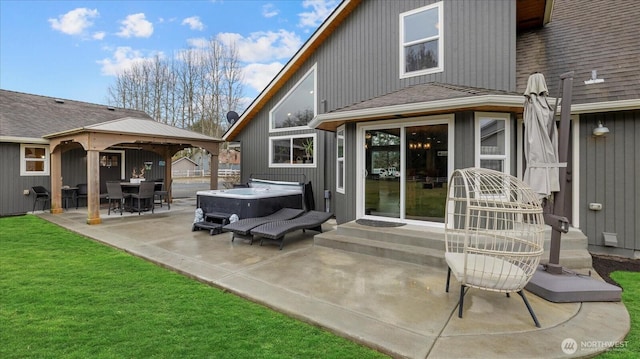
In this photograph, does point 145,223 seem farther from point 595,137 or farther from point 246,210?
point 595,137

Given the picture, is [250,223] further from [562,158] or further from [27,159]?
[27,159]

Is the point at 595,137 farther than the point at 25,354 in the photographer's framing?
Yes

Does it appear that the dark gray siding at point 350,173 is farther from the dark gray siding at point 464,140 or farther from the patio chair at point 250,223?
the dark gray siding at point 464,140

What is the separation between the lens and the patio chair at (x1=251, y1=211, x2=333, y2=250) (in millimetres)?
5711

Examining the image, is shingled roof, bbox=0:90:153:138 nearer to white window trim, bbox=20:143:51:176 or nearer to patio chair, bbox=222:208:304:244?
white window trim, bbox=20:143:51:176

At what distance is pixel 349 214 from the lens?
697 cm

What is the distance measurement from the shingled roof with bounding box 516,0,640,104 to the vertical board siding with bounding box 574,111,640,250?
52 cm

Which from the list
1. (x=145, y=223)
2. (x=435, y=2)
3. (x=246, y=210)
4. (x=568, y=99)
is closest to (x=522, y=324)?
(x=568, y=99)

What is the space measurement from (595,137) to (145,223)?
10329 mm

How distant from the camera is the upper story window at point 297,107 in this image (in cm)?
961

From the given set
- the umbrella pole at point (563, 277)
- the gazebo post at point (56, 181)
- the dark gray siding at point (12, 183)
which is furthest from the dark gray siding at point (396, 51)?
the dark gray siding at point (12, 183)

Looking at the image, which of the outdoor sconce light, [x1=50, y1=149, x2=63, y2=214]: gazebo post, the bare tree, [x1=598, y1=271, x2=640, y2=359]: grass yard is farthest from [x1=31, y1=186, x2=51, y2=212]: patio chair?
the bare tree

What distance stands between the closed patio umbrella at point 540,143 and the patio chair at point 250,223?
464cm

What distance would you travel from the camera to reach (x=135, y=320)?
10.1 ft
